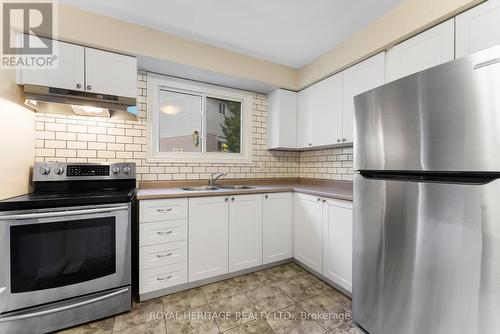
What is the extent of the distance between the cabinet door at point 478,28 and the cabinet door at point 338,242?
129 cm

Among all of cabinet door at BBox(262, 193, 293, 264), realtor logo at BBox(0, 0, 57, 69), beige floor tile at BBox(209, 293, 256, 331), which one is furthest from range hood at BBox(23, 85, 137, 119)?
beige floor tile at BBox(209, 293, 256, 331)

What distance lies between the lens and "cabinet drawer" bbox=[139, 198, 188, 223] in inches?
71.2

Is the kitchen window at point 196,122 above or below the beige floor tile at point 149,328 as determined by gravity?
above

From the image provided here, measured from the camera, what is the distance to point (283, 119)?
2.82 meters

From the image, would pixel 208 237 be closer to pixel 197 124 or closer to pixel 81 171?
pixel 81 171

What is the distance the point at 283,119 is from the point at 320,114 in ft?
1.62

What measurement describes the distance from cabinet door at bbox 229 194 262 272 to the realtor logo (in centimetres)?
195

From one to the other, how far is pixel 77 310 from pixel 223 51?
8.58 feet

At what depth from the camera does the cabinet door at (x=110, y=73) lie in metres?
1.79

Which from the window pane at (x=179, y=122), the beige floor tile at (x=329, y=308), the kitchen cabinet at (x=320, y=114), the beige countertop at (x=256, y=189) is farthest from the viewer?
the window pane at (x=179, y=122)

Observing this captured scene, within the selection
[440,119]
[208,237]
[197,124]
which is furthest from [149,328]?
[440,119]

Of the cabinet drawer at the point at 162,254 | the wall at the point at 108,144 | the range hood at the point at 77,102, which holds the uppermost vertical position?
the range hood at the point at 77,102

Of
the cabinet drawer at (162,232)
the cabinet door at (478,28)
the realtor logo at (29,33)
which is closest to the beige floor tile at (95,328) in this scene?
the cabinet drawer at (162,232)

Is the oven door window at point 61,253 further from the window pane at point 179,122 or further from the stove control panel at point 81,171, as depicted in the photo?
the window pane at point 179,122
